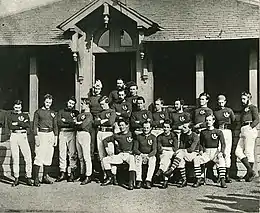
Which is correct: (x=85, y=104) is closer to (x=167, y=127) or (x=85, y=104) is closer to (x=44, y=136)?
(x=44, y=136)

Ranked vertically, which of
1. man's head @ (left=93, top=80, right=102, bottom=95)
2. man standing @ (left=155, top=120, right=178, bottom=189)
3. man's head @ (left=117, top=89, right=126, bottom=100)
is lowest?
man standing @ (left=155, top=120, right=178, bottom=189)

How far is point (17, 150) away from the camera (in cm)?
943

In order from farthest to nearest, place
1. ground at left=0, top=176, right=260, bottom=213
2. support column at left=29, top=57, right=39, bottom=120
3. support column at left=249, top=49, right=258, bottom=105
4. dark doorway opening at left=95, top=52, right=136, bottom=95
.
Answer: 1. dark doorway opening at left=95, top=52, right=136, bottom=95
2. support column at left=29, top=57, right=39, bottom=120
3. support column at left=249, top=49, right=258, bottom=105
4. ground at left=0, top=176, right=260, bottom=213

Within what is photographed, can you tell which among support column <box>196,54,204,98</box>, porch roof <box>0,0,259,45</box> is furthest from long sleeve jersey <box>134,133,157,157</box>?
porch roof <box>0,0,259,45</box>

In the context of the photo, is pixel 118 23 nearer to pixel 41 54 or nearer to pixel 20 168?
pixel 41 54

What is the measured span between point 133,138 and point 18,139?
2.09m

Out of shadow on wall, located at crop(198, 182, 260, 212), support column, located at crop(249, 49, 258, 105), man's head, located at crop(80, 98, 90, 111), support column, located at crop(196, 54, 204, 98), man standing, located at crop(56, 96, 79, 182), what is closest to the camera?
shadow on wall, located at crop(198, 182, 260, 212)

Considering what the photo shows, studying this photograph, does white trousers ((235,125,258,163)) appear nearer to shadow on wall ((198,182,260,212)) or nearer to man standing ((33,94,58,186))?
shadow on wall ((198,182,260,212))

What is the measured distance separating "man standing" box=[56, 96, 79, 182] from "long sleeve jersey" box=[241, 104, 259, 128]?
3115 millimetres

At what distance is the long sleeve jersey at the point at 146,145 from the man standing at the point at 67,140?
1.32 metres

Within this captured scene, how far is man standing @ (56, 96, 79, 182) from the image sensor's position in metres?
9.54

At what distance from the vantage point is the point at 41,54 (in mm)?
11562

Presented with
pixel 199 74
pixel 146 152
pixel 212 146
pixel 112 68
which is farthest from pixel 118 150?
pixel 112 68

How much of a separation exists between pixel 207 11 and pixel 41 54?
12.6 feet
